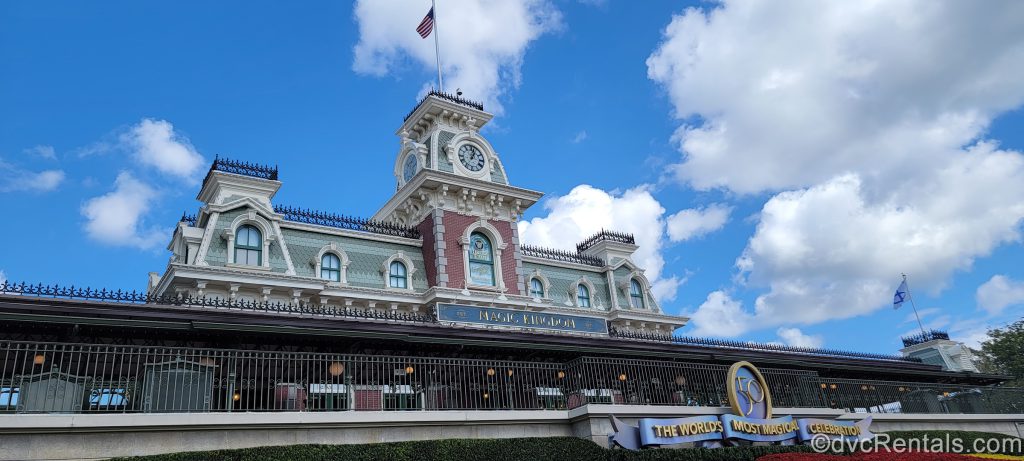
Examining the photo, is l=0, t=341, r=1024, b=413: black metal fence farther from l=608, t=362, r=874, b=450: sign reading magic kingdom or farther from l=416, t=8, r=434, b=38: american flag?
l=416, t=8, r=434, b=38: american flag

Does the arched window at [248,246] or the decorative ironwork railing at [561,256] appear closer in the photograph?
the arched window at [248,246]

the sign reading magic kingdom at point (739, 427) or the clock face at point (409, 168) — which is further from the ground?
the clock face at point (409, 168)

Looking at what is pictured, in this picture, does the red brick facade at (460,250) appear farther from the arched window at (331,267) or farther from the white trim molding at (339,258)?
the arched window at (331,267)

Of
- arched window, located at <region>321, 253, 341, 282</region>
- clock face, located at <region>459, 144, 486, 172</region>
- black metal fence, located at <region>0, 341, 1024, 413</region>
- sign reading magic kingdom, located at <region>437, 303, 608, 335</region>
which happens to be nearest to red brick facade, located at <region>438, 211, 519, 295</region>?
clock face, located at <region>459, 144, 486, 172</region>

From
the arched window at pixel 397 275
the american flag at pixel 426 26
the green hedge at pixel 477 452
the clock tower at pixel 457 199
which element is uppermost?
the american flag at pixel 426 26

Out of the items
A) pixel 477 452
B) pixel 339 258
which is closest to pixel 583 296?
pixel 339 258

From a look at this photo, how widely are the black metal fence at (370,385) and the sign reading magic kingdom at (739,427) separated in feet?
4.16

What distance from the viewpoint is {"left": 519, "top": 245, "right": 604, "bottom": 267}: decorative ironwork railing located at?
1511 inches

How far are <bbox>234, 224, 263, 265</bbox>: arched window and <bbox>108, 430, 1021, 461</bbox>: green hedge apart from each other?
14773 mm

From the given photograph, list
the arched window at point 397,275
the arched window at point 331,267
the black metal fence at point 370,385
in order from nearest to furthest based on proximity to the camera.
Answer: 1. the black metal fence at point 370,385
2. the arched window at point 331,267
3. the arched window at point 397,275

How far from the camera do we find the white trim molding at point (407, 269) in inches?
1224

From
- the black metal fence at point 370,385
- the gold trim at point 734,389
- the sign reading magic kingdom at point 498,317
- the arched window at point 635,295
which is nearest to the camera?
the black metal fence at point 370,385

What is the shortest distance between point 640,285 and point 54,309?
32.2m

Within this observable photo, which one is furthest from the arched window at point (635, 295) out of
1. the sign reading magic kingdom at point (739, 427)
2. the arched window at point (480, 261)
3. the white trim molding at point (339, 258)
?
the sign reading magic kingdom at point (739, 427)
